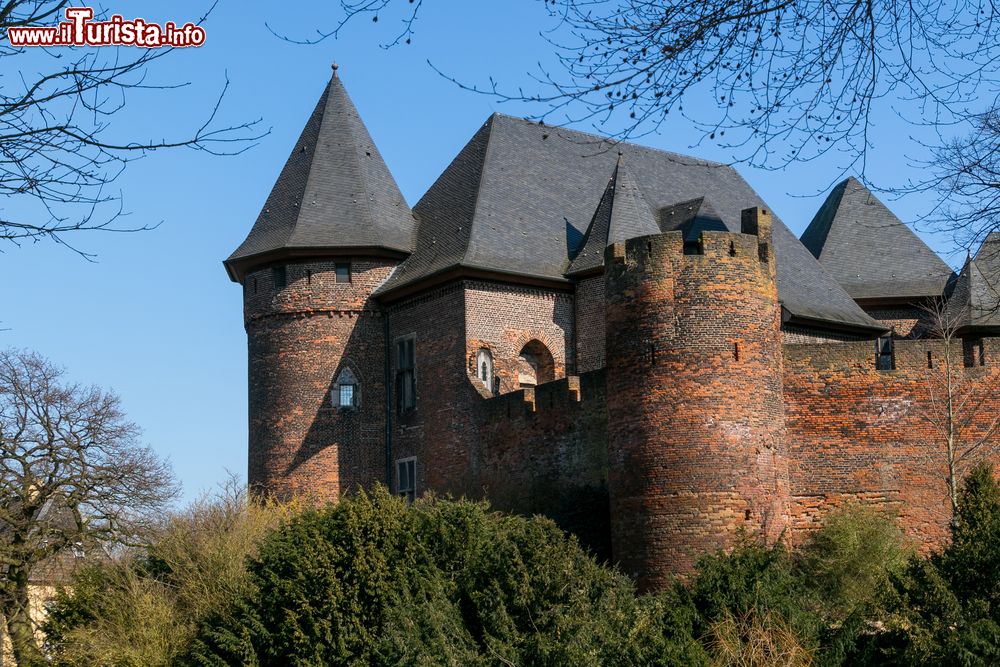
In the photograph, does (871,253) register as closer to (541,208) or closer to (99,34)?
(541,208)

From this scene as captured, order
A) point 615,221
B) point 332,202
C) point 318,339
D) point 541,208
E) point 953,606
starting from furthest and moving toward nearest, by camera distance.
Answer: point 541,208 → point 332,202 → point 318,339 → point 615,221 → point 953,606

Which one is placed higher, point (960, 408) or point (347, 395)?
point (347, 395)

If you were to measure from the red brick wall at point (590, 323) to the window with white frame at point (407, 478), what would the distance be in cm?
390

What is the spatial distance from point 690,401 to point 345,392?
9.97 m

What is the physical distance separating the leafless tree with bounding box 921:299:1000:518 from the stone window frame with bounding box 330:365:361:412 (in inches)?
461

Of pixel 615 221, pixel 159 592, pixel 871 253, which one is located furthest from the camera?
pixel 871 253

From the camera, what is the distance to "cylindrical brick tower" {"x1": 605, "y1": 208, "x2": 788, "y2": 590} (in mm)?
21734

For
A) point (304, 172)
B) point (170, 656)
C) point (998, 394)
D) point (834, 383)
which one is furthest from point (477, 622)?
point (304, 172)

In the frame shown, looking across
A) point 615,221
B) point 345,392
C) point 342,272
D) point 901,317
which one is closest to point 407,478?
point 345,392

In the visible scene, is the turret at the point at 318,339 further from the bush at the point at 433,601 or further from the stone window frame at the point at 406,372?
the bush at the point at 433,601

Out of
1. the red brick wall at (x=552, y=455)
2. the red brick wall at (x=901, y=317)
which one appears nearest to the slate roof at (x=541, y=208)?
the red brick wall at (x=901, y=317)

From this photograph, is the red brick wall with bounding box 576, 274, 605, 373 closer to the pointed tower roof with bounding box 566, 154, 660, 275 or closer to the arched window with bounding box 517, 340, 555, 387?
the pointed tower roof with bounding box 566, 154, 660, 275

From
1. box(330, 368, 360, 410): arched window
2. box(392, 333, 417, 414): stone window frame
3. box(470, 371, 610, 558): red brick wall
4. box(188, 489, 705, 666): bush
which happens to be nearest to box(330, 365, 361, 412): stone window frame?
box(330, 368, 360, 410): arched window

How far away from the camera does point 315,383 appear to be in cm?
2973
